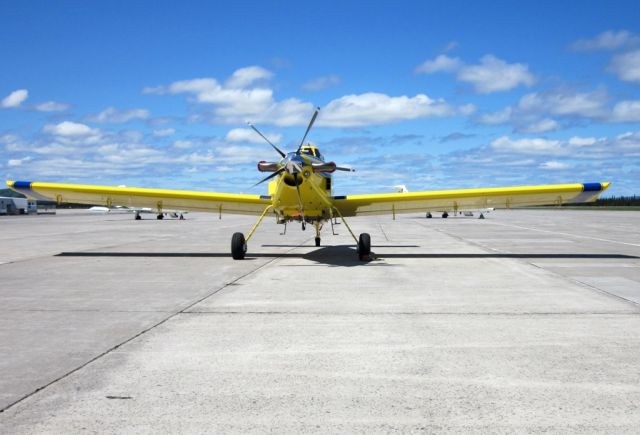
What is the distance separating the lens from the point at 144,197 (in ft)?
62.0

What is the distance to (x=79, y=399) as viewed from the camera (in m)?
4.32

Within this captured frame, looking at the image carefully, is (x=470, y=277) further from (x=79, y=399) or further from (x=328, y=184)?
(x=79, y=399)

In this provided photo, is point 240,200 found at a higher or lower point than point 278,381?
higher

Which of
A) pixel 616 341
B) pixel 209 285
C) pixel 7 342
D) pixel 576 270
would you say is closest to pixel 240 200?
pixel 209 285

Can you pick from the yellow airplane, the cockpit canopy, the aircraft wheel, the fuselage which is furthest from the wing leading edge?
the aircraft wheel

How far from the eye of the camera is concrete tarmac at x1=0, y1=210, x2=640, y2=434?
3.97 m

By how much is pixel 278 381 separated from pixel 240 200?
13.8 m

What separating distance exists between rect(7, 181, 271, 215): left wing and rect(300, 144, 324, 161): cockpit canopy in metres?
2.68

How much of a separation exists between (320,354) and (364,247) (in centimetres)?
1019

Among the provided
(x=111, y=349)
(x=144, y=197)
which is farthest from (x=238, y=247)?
(x=111, y=349)

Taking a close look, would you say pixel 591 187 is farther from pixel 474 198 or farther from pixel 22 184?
pixel 22 184

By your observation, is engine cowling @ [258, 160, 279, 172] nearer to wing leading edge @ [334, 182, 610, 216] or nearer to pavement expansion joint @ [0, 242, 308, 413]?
wing leading edge @ [334, 182, 610, 216]

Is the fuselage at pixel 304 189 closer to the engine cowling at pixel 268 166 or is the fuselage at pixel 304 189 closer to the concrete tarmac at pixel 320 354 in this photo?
the engine cowling at pixel 268 166

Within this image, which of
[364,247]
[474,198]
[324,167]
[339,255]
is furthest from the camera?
[474,198]
